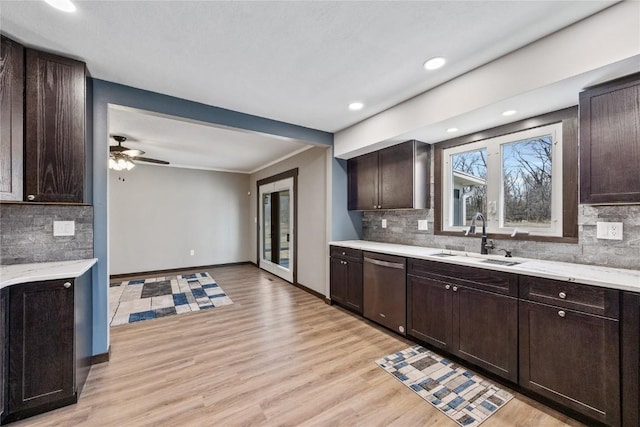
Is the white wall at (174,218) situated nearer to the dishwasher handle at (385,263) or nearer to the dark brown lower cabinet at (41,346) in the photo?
the dark brown lower cabinet at (41,346)

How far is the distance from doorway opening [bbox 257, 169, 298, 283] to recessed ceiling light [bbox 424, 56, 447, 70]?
3.19 meters

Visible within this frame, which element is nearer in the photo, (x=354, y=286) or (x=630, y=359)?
(x=630, y=359)

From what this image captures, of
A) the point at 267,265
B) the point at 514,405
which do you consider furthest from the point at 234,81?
the point at 267,265

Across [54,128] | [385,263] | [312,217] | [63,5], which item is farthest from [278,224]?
[63,5]

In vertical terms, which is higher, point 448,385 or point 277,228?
point 277,228

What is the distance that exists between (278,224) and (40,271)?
180 inches

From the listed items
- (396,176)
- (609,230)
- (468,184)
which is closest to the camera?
(609,230)

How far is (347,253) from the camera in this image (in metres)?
3.66

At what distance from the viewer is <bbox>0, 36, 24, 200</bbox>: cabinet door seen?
72.7 inches

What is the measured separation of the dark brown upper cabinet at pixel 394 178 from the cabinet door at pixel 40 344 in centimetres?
316

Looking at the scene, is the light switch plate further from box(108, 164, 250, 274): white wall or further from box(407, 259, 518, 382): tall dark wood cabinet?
box(108, 164, 250, 274): white wall

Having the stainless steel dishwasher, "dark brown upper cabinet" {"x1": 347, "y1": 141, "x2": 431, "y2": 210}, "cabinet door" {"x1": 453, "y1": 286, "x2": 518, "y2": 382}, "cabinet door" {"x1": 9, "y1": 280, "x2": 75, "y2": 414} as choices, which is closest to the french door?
"dark brown upper cabinet" {"x1": 347, "y1": 141, "x2": 431, "y2": 210}

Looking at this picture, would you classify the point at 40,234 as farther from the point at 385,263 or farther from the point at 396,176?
the point at 396,176

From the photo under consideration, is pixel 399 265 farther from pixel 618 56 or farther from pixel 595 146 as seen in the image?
pixel 618 56
